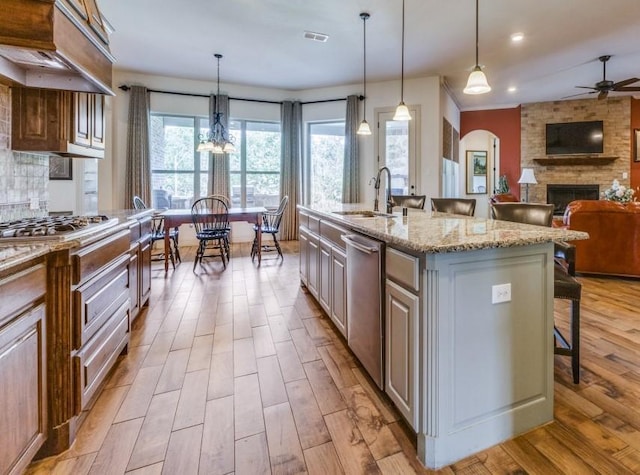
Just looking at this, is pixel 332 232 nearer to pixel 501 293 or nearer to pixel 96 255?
pixel 501 293

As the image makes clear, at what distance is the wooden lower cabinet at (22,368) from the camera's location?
3.67ft

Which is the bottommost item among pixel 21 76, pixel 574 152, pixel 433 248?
pixel 433 248

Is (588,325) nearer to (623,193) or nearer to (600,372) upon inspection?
(600,372)

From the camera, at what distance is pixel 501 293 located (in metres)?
1.46

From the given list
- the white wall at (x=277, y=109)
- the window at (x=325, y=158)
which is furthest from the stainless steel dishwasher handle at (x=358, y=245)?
the window at (x=325, y=158)

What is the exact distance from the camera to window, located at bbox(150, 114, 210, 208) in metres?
6.33

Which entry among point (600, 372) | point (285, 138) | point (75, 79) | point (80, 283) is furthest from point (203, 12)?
point (600, 372)

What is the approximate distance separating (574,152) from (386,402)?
8439 mm

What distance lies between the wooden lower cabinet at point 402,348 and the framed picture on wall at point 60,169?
5447 mm

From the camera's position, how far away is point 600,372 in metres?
2.05

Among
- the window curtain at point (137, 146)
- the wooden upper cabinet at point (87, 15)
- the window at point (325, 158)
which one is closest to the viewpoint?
the wooden upper cabinet at point (87, 15)

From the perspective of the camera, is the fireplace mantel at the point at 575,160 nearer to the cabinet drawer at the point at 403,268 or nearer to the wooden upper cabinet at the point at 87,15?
the cabinet drawer at the point at 403,268

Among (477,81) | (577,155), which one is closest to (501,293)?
(477,81)

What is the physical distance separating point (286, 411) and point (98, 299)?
110cm
